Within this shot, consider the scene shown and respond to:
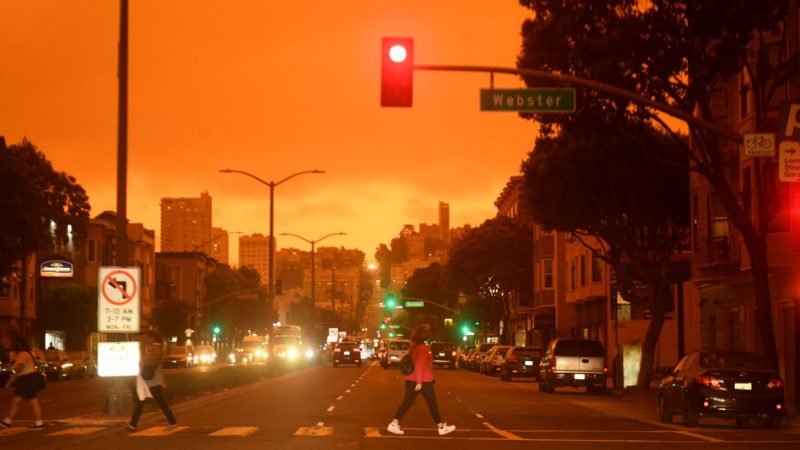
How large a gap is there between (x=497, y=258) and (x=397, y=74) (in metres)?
69.0

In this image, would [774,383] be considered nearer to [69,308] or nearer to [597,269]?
[597,269]

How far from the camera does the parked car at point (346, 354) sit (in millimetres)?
76375

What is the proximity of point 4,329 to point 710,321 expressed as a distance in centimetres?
4396

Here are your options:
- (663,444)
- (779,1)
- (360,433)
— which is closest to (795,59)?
(779,1)

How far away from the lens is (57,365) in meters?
54.5

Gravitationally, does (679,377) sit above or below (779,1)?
below

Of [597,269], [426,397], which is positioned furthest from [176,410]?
[597,269]

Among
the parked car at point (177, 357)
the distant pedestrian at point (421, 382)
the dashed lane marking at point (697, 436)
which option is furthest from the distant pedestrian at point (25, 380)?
the parked car at point (177, 357)

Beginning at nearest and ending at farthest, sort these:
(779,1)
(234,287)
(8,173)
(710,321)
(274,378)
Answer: (779,1) < (710,321) < (8,173) < (274,378) < (234,287)

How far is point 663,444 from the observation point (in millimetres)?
18297

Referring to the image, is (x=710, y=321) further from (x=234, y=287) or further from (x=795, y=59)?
(x=234, y=287)

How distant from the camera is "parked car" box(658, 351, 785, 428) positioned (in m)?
22.0

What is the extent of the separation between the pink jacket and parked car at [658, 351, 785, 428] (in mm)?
6026

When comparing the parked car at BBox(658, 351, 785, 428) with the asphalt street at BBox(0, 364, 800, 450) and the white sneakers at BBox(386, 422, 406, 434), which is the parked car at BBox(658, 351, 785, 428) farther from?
the white sneakers at BBox(386, 422, 406, 434)
